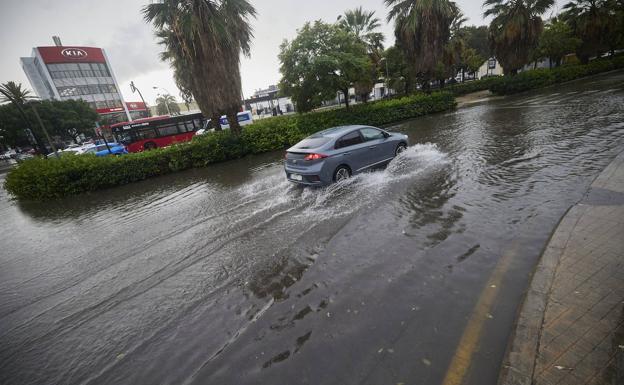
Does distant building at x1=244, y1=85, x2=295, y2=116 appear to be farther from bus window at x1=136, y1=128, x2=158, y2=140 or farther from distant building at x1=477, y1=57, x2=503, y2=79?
distant building at x1=477, y1=57, x2=503, y2=79

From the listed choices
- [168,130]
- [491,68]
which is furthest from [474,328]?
[491,68]

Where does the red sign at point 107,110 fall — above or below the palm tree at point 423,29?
above

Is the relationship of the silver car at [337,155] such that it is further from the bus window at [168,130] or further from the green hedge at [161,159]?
the bus window at [168,130]

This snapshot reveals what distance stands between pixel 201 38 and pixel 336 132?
9290 mm

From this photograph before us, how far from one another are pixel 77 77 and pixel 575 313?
265 feet

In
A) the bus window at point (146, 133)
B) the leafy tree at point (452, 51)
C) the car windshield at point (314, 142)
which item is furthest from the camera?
the leafy tree at point (452, 51)

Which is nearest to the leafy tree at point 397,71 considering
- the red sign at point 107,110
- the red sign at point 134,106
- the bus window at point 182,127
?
the bus window at point 182,127

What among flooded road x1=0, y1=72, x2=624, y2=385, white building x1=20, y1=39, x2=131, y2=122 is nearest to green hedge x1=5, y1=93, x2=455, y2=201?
flooded road x1=0, y1=72, x2=624, y2=385

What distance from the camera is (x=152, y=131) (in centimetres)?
2405

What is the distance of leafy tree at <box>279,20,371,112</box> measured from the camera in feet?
Result: 53.4

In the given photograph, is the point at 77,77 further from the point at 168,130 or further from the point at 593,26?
the point at 593,26

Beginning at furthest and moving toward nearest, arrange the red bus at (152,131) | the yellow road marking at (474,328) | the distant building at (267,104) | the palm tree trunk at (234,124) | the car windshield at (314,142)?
the distant building at (267,104) < the red bus at (152,131) < the palm tree trunk at (234,124) < the car windshield at (314,142) < the yellow road marking at (474,328)

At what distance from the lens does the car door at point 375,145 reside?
8.48 meters

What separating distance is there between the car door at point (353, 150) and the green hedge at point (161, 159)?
8.43 metres
